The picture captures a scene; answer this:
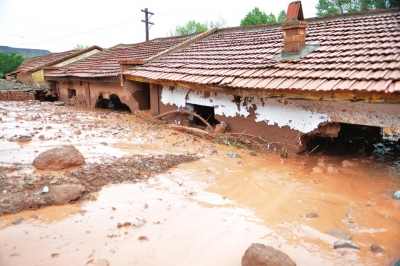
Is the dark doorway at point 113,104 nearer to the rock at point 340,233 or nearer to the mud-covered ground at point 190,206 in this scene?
the mud-covered ground at point 190,206

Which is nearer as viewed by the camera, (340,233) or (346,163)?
(340,233)

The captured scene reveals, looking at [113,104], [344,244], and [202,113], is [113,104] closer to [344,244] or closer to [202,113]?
[202,113]

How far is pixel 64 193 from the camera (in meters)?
3.73

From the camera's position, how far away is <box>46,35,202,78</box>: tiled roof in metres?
12.0

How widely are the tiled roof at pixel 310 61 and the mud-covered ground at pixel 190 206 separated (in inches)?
62.6

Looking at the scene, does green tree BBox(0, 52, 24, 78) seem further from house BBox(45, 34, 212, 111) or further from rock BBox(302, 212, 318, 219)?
rock BBox(302, 212, 318, 219)

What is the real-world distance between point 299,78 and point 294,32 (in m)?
1.95

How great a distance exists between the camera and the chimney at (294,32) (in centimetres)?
692

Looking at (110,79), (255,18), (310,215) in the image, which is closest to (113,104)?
(110,79)

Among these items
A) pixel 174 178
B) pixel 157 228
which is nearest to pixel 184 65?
pixel 174 178

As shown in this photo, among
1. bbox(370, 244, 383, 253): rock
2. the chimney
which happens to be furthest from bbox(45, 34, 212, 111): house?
bbox(370, 244, 383, 253): rock

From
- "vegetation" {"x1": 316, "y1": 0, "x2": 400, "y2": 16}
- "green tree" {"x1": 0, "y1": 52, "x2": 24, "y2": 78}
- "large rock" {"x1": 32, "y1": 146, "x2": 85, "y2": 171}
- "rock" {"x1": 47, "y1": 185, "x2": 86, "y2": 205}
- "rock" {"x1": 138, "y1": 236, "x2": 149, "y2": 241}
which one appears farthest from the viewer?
"vegetation" {"x1": 316, "y1": 0, "x2": 400, "y2": 16}

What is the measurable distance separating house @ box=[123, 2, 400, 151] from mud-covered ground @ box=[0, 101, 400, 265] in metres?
0.89

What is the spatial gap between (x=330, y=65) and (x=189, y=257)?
15.6 feet
